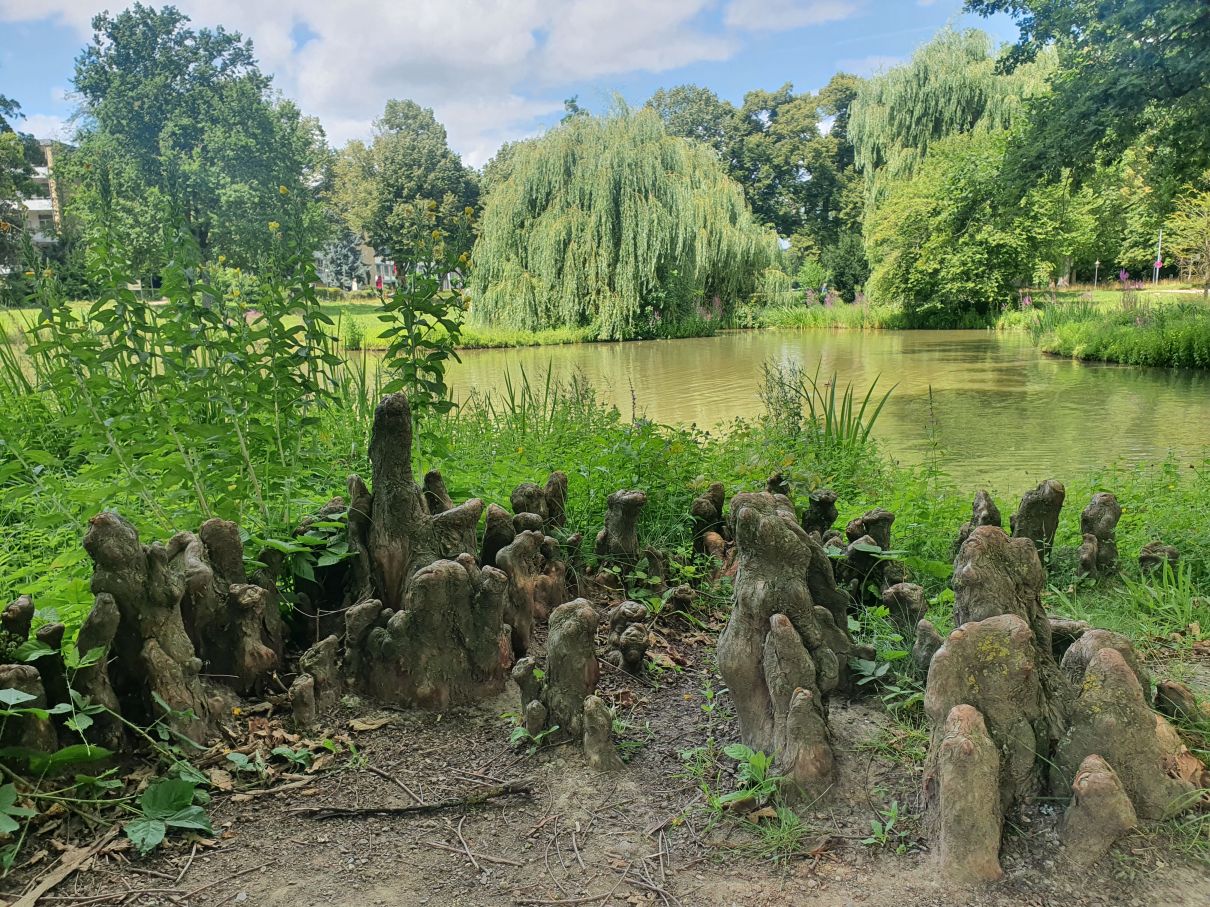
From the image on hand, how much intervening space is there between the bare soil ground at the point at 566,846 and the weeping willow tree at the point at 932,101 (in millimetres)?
30294

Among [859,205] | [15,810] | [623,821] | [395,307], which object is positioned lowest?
[623,821]

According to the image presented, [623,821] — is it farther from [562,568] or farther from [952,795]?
[562,568]

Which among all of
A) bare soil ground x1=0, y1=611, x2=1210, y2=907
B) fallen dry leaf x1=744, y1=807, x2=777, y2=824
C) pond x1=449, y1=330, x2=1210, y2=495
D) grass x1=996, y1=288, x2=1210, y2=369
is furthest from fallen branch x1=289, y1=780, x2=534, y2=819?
grass x1=996, y1=288, x2=1210, y2=369

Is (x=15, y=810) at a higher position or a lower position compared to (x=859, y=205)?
lower

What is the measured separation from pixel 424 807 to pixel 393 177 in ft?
173

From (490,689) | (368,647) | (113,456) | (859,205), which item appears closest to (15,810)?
(368,647)

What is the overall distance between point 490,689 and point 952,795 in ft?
4.74

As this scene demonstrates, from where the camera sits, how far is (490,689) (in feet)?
8.97

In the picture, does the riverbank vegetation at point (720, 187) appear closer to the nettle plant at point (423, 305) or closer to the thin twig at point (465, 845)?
the nettle plant at point (423, 305)

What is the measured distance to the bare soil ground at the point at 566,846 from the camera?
5.92ft

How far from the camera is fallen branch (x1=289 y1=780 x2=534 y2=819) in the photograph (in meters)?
2.16

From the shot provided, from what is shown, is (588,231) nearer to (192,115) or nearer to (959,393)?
(959,393)

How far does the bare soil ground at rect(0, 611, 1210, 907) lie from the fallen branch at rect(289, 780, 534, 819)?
0.7 inches

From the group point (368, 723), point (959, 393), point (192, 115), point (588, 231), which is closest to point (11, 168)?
point (192, 115)
